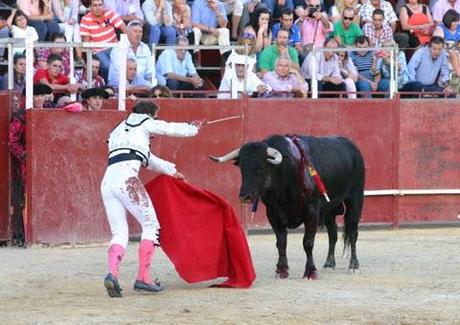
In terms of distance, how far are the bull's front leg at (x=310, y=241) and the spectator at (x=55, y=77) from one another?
362 centimetres

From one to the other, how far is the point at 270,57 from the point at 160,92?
2.23 metres

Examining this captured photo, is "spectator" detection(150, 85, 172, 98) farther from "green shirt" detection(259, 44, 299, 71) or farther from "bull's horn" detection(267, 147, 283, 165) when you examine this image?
"bull's horn" detection(267, 147, 283, 165)

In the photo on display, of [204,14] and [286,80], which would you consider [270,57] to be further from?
[204,14]

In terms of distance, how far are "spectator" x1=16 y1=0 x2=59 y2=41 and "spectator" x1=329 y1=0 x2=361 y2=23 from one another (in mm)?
4225

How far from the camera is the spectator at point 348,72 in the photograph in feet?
56.7

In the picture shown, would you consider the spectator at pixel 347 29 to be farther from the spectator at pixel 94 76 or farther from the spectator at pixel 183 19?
the spectator at pixel 94 76

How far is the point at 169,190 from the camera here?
11469 millimetres

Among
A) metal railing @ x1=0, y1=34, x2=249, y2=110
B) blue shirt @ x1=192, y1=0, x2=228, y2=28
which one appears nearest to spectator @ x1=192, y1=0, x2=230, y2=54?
blue shirt @ x1=192, y1=0, x2=228, y2=28

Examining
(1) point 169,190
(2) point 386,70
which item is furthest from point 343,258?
(2) point 386,70

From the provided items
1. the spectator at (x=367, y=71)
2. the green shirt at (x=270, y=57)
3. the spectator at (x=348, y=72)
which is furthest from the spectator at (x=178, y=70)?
the spectator at (x=367, y=71)

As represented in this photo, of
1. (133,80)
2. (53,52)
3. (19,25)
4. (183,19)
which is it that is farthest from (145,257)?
(183,19)

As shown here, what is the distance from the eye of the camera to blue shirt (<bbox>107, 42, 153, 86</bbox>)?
15625mm

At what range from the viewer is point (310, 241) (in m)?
12.0

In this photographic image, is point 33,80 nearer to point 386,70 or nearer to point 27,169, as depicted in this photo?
point 27,169
